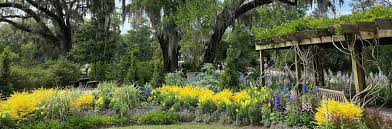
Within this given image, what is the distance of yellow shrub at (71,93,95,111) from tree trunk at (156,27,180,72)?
11059 millimetres

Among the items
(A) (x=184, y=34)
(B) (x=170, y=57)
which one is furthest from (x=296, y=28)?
(B) (x=170, y=57)

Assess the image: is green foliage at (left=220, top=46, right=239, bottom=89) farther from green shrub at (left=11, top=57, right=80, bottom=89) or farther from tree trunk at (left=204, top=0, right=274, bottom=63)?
green shrub at (left=11, top=57, right=80, bottom=89)

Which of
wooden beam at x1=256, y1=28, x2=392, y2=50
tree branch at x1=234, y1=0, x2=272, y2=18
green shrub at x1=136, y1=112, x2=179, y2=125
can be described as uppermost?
tree branch at x1=234, y1=0, x2=272, y2=18

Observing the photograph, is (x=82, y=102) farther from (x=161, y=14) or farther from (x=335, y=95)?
(x=161, y=14)

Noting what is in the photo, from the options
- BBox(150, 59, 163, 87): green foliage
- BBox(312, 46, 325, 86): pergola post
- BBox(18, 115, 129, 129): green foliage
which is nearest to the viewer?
BBox(18, 115, 129, 129): green foliage

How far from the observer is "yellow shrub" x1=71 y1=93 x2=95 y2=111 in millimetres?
9402

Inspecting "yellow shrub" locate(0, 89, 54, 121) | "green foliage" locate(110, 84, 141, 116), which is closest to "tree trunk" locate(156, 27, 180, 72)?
"green foliage" locate(110, 84, 141, 116)

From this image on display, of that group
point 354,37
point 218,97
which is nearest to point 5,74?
point 218,97

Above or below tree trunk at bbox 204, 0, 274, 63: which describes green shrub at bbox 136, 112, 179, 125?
below

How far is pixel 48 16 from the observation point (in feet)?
85.9

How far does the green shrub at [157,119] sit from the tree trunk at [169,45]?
12266mm

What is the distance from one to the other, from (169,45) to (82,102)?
12687 mm

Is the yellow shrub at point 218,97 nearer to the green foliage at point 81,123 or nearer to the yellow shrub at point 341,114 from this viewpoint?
the green foliage at point 81,123

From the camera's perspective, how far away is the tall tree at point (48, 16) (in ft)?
80.6
